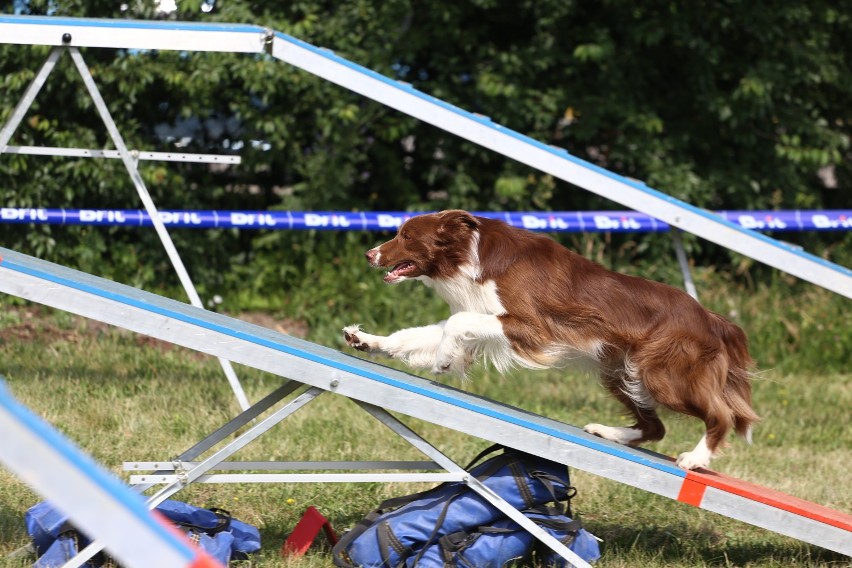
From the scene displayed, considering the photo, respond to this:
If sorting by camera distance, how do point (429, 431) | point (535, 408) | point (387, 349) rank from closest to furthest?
point (387, 349)
point (429, 431)
point (535, 408)

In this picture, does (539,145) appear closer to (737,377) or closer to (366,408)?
(737,377)

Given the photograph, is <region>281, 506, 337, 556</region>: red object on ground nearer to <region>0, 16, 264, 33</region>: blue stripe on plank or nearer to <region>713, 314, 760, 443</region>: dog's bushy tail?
<region>713, 314, 760, 443</region>: dog's bushy tail

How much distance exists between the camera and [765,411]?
22.4 ft

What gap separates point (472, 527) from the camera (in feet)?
12.5

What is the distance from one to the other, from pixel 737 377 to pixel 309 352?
187cm

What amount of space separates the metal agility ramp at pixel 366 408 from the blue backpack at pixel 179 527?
0.75 feet

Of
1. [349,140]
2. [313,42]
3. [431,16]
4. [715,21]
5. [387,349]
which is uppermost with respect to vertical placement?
[715,21]

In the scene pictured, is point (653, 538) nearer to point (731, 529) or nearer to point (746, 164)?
point (731, 529)

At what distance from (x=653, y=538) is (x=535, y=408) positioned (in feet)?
6.92

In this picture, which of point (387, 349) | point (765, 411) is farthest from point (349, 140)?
point (387, 349)

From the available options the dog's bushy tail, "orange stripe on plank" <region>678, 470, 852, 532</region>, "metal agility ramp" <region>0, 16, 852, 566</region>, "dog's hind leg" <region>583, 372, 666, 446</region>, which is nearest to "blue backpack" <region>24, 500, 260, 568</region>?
"metal agility ramp" <region>0, 16, 852, 566</region>

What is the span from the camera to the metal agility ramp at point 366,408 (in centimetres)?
328

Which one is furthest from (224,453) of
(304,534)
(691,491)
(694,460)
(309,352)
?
(694,460)

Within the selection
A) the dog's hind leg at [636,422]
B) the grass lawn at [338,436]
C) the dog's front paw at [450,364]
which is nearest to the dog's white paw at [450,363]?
the dog's front paw at [450,364]
